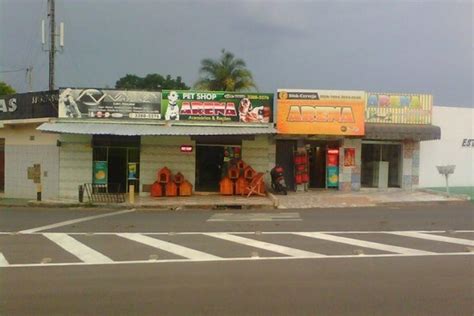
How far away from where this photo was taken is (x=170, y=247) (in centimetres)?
1128

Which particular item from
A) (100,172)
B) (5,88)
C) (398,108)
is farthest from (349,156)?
(5,88)

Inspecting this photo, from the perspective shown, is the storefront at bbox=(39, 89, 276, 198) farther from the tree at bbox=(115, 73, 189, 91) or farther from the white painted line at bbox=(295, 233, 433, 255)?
the tree at bbox=(115, 73, 189, 91)

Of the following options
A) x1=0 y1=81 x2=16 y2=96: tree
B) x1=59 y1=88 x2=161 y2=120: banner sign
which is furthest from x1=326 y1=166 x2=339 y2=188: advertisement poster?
x1=0 y1=81 x2=16 y2=96: tree

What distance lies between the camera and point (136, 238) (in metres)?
12.8

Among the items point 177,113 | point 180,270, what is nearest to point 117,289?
point 180,270

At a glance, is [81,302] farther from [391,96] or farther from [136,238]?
[391,96]

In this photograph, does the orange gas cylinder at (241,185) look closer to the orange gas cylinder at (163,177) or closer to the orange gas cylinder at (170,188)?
the orange gas cylinder at (170,188)

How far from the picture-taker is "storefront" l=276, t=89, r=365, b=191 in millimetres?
24047

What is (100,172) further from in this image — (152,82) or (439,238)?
(152,82)

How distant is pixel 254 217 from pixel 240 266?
8226 millimetres

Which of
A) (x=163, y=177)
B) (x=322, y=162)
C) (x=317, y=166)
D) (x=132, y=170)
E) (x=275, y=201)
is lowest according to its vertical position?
(x=275, y=201)

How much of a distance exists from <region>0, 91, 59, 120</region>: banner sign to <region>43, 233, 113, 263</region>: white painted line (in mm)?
11959

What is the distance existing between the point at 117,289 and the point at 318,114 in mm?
17927

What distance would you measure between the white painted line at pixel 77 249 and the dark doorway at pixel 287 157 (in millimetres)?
13420
